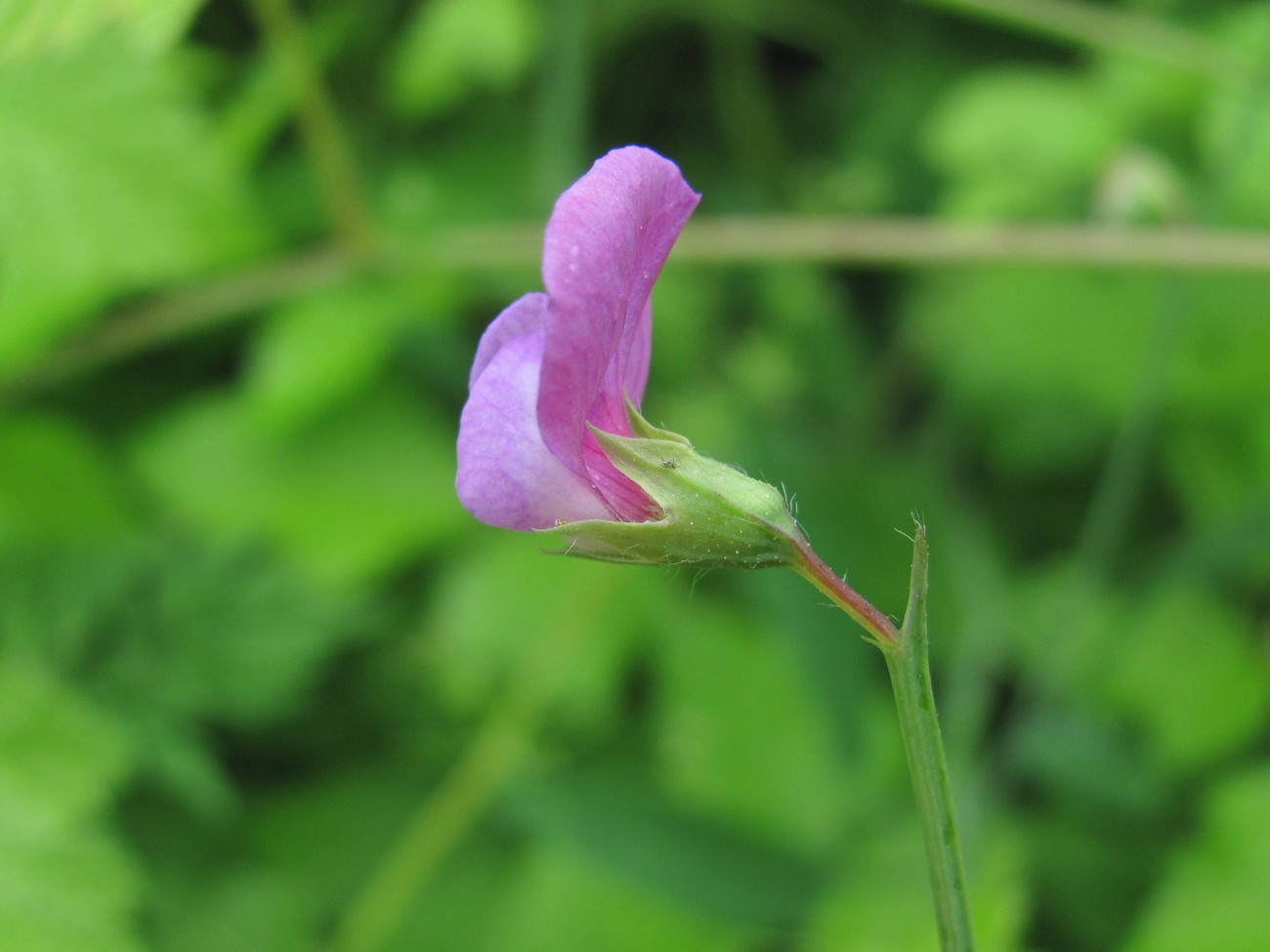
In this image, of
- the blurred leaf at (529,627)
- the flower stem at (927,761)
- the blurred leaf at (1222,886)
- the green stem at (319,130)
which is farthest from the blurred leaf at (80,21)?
the blurred leaf at (1222,886)

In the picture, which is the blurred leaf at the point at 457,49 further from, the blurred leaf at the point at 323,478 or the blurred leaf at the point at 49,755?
the blurred leaf at the point at 49,755

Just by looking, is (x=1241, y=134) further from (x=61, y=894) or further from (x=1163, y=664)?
(x=61, y=894)

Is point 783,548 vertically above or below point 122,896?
above

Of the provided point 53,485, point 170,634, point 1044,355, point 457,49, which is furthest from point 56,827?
point 1044,355

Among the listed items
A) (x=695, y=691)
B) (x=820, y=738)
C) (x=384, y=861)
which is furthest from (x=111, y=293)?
(x=820, y=738)

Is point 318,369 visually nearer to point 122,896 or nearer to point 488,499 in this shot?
point 122,896
